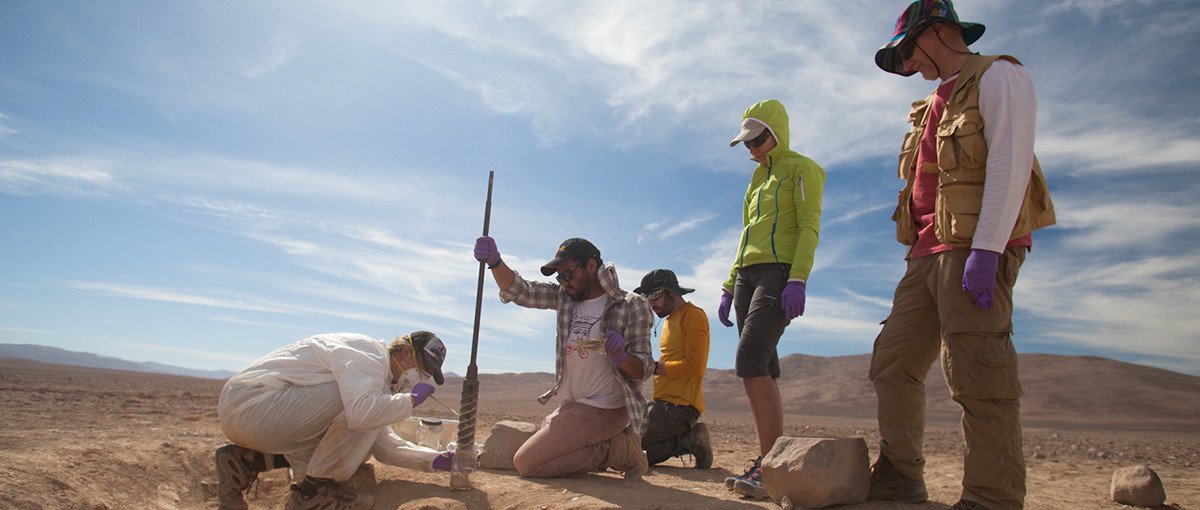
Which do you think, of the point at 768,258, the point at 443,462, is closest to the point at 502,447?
the point at 443,462

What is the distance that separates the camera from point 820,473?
10.2 feet

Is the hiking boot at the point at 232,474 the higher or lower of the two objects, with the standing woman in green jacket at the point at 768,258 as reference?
lower

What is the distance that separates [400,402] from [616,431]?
1409mm

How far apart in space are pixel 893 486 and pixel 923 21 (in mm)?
2143

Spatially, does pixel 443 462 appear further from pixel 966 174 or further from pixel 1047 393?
pixel 1047 393

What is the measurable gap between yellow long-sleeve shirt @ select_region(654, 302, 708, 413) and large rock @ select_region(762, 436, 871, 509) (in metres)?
1.96

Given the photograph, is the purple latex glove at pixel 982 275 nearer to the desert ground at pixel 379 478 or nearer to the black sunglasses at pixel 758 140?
the desert ground at pixel 379 478

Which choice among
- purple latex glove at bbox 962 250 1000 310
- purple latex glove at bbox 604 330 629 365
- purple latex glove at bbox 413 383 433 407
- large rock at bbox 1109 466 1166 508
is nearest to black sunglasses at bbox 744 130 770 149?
purple latex glove at bbox 604 330 629 365

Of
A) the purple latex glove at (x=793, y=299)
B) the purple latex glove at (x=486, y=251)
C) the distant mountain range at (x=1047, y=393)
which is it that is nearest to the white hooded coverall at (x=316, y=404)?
the purple latex glove at (x=486, y=251)

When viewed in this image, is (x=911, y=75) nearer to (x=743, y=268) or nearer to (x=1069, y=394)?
(x=743, y=268)

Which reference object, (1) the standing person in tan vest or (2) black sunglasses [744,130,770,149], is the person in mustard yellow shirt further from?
(1) the standing person in tan vest

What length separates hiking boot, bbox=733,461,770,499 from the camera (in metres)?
3.57

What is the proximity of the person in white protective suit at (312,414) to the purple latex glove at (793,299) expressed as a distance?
6.80 ft

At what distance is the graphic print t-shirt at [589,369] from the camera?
14.5ft
